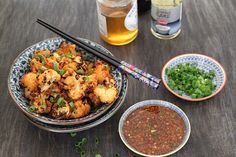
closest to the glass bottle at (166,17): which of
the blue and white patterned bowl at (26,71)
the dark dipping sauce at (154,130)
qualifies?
the blue and white patterned bowl at (26,71)

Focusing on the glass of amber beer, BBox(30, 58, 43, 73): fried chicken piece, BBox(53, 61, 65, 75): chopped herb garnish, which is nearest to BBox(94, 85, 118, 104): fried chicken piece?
BBox(53, 61, 65, 75): chopped herb garnish

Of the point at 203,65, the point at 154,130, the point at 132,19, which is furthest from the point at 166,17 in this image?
the point at 154,130

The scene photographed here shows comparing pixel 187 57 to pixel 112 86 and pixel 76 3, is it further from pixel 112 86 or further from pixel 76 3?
pixel 76 3

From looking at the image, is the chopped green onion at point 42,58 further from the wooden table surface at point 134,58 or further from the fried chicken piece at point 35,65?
the wooden table surface at point 134,58

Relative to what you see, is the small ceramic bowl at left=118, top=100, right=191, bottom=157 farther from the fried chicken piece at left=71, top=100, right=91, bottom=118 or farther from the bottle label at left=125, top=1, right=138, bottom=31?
the bottle label at left=125, top=1, right=138, bottom=31

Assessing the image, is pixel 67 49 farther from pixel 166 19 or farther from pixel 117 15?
pixel 166 19

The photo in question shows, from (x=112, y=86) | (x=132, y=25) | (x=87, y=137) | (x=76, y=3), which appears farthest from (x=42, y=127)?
(x=76, y=3)

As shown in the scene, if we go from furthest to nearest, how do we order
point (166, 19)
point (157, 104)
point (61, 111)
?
point (166, 19) → point (157, 104) → point (61, 111)
